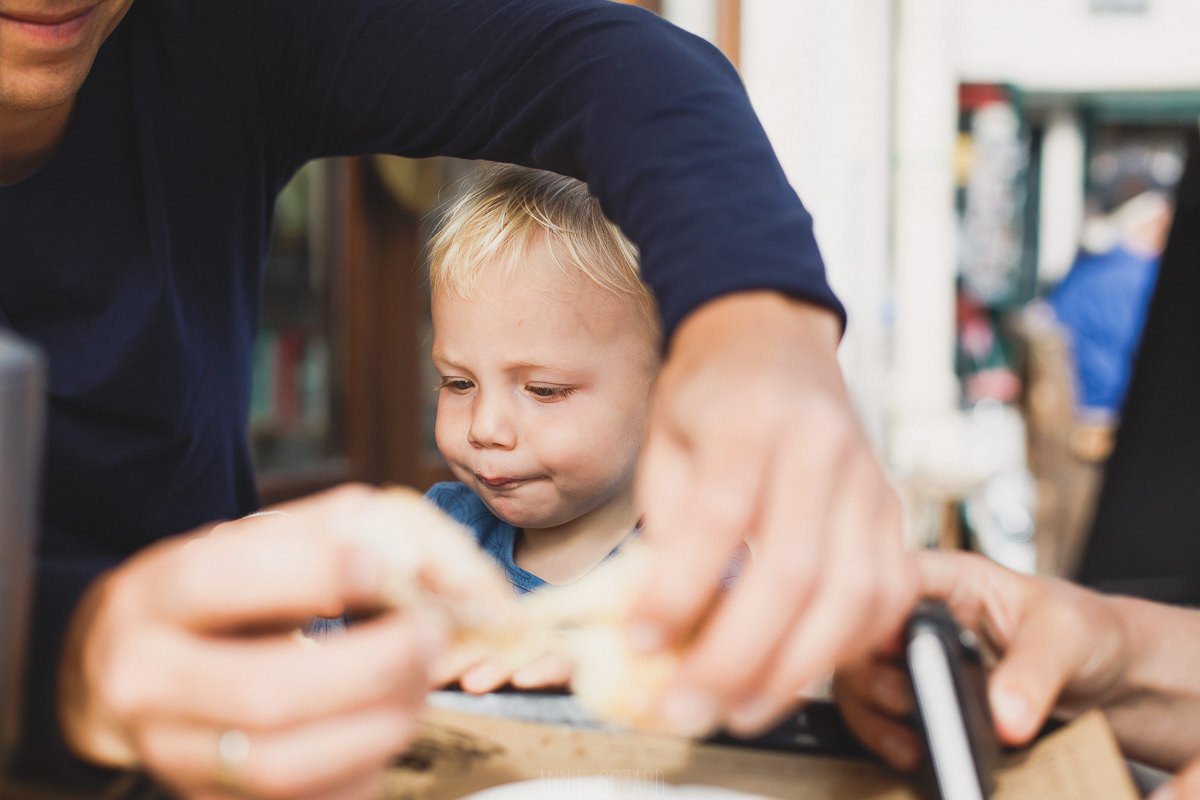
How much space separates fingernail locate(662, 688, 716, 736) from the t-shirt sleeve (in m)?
0.21

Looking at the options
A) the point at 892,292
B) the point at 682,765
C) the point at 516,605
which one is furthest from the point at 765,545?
the point at 892,292

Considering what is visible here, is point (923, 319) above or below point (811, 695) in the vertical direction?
below

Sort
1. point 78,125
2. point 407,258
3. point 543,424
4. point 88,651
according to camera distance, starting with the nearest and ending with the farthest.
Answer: point 88,651 < point 78,125 < point 543,424 < point 407,258

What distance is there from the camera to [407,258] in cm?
386

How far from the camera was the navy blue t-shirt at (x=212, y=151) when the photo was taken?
833 millimetres

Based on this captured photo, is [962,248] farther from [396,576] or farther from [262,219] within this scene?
[396,576]

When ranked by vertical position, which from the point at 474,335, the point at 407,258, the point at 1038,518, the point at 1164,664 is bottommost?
the point at 1038,518

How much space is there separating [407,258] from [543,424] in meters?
2.89

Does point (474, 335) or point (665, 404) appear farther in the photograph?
point (474, 335)

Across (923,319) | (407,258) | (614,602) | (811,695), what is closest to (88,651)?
(614,602)

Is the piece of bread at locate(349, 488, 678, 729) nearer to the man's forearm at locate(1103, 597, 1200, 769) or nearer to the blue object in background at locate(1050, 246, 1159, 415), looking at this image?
the man's forearm at locate(1103, 597, 1200, 769)

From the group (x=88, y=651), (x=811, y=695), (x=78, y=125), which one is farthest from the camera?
(x=78, y=125)

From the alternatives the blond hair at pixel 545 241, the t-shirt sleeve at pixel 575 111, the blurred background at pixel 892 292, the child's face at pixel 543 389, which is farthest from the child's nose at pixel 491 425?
the blurred background at pixel 892 292

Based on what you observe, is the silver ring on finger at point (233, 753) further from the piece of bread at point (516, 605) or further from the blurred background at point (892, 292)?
the blurred background at point (892, 292)
